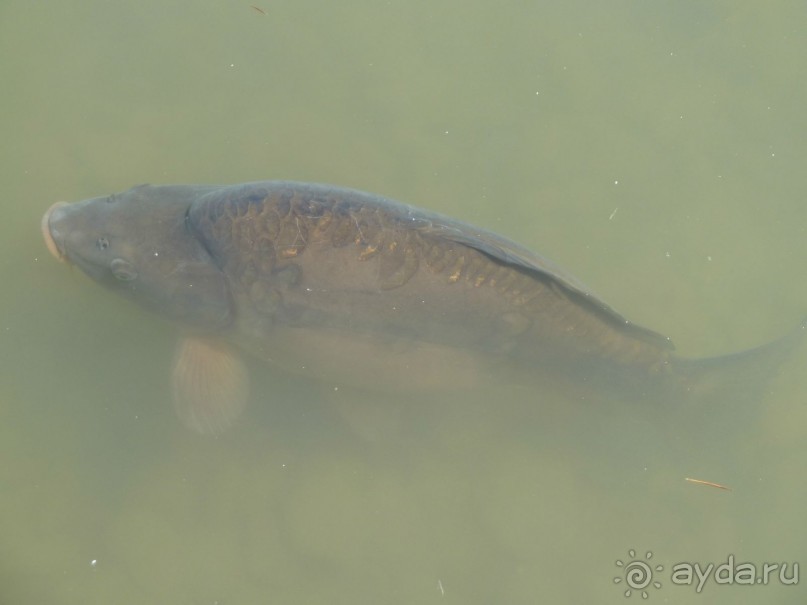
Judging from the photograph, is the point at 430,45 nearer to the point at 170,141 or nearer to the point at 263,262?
the point at 170,141

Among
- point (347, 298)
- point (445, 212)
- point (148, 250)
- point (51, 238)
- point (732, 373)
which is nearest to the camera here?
point (347, 298)

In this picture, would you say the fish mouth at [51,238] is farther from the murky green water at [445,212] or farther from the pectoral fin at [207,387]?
the pectoral fin at [207,387]

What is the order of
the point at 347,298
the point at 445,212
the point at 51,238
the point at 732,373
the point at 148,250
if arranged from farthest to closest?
the point at 445,212
the point at 732,373
the point at 51,238
the point at 148,250
the point at 347,298

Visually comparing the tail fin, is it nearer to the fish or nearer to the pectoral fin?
the fish

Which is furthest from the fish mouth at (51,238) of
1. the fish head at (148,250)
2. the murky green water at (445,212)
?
the murky green water at (445,212)

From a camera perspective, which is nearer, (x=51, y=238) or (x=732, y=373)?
(x=51, y=238)

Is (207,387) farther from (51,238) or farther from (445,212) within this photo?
(445,212)

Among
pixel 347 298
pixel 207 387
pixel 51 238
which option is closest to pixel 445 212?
pixel 347 298
